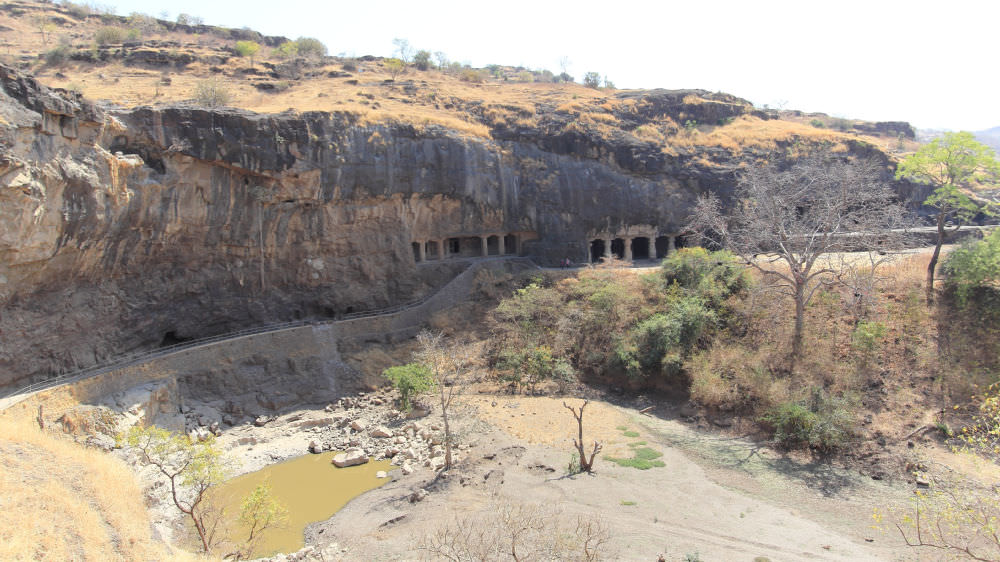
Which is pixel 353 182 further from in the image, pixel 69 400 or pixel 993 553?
pixel 993 553

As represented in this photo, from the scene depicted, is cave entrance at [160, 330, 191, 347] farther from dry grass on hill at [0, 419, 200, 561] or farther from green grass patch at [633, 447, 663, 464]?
green grass patch at [633, 447, 663, 464]

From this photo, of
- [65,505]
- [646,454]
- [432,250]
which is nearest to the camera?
[65,505]

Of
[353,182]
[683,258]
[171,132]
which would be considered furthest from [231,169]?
[683,258]

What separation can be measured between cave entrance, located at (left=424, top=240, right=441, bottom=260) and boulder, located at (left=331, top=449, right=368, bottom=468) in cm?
1320

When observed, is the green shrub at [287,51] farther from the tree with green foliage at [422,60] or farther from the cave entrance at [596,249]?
the cave entrance at [596,249]

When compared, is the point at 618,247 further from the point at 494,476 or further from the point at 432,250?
the point at 494,476

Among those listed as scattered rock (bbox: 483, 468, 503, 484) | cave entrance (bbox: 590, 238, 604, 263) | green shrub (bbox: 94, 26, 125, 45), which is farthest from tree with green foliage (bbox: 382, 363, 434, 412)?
green shrub (bbox: 94, 26, 125, 45)

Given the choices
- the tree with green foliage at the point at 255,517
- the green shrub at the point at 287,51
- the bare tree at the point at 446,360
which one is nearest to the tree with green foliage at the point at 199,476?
the tree with green foliage at the point at 255,517

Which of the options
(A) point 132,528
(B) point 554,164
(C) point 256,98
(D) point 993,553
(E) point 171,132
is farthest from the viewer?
(C) point 256,98

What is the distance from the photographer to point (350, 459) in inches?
666

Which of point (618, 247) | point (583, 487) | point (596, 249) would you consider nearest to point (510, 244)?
point (596, 249)

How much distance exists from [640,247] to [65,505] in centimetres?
2718

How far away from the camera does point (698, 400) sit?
740 inches

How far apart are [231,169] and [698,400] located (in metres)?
19.8
